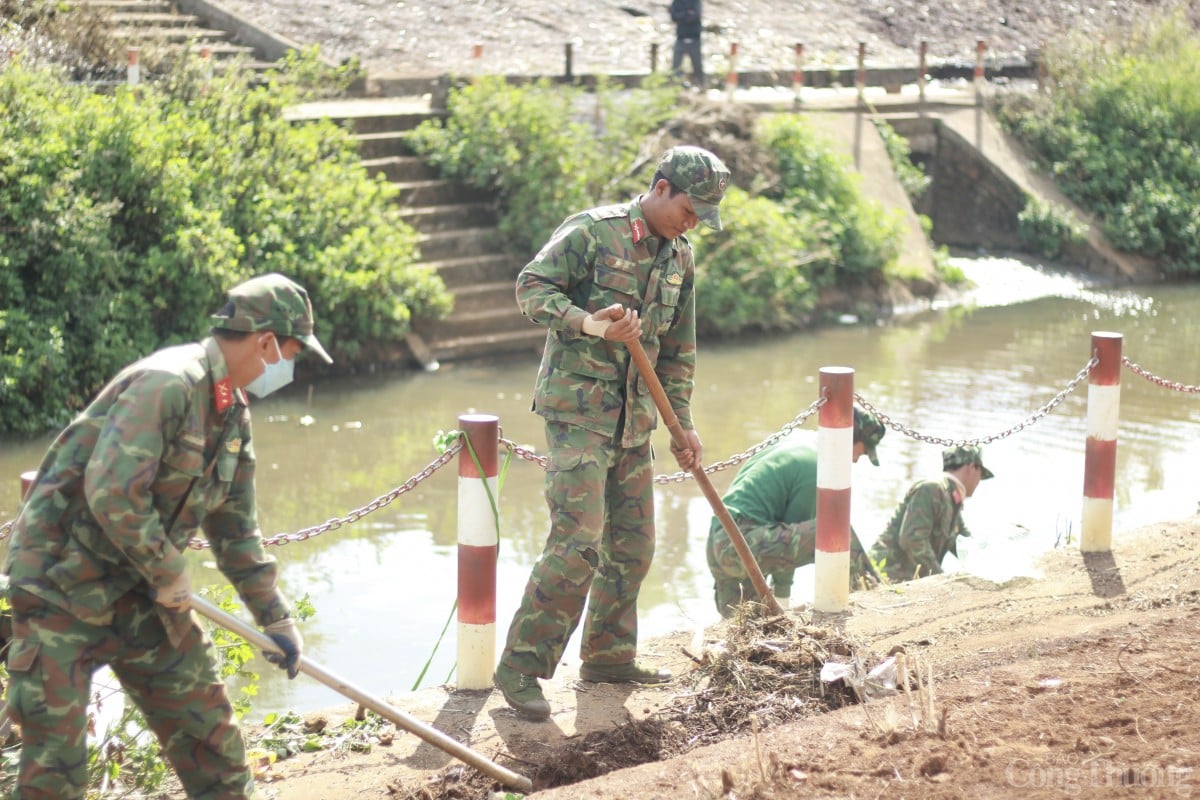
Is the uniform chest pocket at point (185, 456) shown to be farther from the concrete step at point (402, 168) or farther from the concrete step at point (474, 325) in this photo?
the concrete step at point (402, 168)

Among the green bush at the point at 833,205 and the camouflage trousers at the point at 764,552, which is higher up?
the green bush at the point at 833,205

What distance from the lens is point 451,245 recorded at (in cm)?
1493

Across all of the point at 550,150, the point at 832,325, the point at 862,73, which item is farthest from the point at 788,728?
the point at 862,73

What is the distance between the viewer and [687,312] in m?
5.66

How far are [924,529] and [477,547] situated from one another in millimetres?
2889

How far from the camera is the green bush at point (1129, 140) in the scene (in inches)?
792

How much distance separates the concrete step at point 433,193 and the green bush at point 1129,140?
9251 millimetres

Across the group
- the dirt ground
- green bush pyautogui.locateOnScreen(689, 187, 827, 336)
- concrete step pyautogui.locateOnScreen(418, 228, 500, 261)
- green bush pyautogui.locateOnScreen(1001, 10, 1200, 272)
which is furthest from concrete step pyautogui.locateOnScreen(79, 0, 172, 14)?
the dirt ground

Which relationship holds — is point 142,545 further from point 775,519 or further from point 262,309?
point 775,519

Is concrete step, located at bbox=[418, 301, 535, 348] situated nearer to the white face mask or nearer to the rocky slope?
the rocky slope

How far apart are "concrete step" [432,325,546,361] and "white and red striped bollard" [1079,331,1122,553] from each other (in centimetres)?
744

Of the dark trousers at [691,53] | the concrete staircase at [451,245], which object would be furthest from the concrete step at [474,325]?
the dark trousers at [691,53]

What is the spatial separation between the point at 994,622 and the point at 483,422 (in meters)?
2.42

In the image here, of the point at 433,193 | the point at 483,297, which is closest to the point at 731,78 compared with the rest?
the point at 433,193
